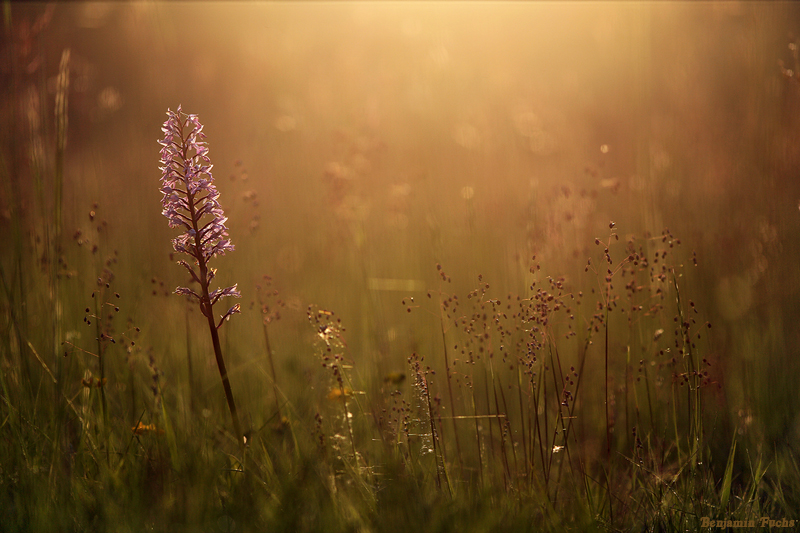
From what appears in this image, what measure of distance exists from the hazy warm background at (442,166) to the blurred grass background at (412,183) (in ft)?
0.08

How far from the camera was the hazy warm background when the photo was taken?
2.66m

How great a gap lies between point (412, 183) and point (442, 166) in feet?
1.94

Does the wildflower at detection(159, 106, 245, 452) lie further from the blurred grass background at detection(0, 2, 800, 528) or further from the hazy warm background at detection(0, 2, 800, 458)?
the hazy warm background at detection(0, 2, 800, 458)

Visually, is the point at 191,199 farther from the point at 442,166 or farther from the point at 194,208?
the point at 442,166

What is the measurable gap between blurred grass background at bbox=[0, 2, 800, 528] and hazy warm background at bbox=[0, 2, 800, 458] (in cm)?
2

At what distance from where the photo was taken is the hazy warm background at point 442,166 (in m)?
2.66

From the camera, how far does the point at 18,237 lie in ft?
5.96

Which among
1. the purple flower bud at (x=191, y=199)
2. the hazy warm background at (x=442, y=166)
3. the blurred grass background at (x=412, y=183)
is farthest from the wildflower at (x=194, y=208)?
the hazy warm background at (x=442, y=166)

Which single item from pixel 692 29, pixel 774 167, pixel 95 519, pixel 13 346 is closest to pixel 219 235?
pixel 95 519

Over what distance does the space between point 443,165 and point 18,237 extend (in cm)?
428

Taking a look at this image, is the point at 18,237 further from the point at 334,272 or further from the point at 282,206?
the point at 282,206

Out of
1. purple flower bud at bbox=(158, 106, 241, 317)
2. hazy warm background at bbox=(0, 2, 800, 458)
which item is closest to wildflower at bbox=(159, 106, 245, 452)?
purple flower bud at bbox=(158, 106, 241, 317)

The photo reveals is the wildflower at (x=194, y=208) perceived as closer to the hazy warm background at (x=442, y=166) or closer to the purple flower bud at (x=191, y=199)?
the purple flower bud at (x=191, y=199)

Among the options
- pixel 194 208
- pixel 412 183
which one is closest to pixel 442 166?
pixel 412 183
